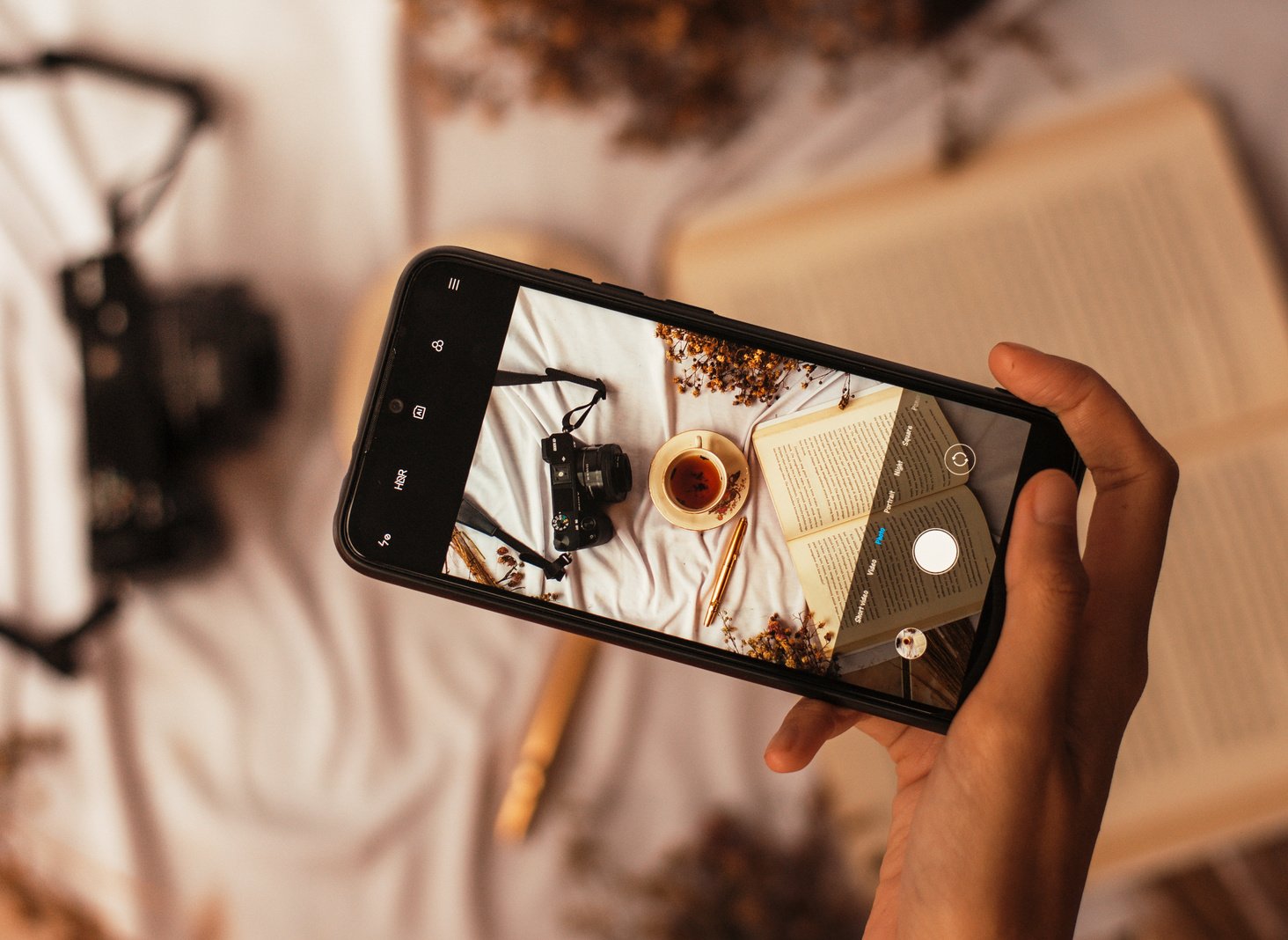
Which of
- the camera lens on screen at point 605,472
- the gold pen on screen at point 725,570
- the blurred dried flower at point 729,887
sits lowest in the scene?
the blurred dried flower at point 729,887

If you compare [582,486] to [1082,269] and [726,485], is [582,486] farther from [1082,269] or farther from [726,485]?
[1082,269]

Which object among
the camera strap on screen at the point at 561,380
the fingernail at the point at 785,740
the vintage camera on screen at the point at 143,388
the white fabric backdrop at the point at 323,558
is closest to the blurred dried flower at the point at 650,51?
the white fabric backdrop at the point at 323,558

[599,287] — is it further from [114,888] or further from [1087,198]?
[114,888]

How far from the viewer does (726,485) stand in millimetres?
423

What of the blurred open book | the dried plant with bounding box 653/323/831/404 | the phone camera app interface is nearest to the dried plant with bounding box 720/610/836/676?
the phone camera app interface

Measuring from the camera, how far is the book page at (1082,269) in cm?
64

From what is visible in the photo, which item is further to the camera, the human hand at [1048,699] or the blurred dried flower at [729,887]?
the blurred dried flower at [729,887]

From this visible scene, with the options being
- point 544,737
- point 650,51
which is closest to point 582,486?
point 544,737

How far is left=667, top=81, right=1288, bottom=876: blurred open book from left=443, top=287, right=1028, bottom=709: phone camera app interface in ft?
0.79

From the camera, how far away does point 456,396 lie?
42 centimetres

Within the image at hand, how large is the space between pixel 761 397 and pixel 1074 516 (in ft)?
0.51

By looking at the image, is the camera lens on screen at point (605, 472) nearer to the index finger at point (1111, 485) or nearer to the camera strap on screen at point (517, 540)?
the camera strap on screen at point (517, 540)

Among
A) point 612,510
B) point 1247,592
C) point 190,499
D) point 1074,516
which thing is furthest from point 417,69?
point 1247,592

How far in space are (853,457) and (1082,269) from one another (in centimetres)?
35
